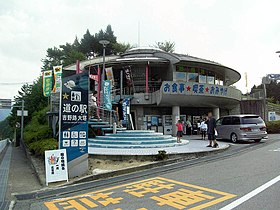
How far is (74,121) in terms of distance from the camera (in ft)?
23.7

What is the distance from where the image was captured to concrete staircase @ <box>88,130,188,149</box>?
11.2m

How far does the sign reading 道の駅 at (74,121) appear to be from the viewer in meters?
7.05

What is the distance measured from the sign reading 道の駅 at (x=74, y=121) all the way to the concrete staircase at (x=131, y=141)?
3693mm

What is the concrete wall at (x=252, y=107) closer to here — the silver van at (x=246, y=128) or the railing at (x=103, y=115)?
the silver van at (x=246, y=128)

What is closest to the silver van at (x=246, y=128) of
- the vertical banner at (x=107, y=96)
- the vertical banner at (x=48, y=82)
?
the vertical banner at (x=107, y=96)

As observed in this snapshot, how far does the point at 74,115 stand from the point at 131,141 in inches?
188

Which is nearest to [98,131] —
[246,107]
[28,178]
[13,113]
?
[28,178]

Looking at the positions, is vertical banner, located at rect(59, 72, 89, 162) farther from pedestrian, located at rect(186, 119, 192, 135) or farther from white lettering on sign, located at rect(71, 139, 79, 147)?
pedestrian, located at rect(186, 119, 192, 135)

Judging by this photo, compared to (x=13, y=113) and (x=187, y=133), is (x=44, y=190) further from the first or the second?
(x=13, y=113)

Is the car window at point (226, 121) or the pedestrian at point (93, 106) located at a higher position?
the pedestrian at point (93, 106)

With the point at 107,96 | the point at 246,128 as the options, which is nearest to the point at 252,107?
the point at 246,128

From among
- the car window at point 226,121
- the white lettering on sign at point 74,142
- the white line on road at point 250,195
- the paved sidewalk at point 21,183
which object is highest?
the car window at point 226,121

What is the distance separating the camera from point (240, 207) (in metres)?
4.35

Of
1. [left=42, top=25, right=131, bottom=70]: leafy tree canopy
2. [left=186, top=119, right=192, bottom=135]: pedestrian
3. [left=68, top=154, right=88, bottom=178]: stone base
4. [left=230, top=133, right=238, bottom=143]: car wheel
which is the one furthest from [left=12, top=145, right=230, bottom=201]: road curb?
[left=42, top=25, right=131, bottom=70]: leafy tree canopy
